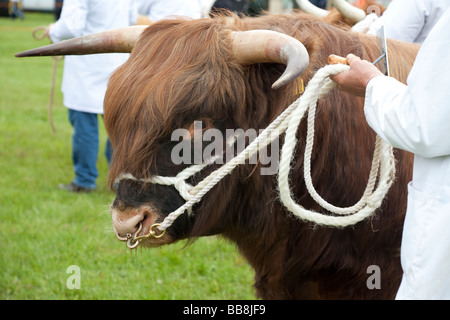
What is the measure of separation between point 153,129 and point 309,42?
775mm

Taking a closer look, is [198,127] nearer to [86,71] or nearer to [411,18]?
[411,18]

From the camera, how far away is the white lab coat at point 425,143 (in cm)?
178

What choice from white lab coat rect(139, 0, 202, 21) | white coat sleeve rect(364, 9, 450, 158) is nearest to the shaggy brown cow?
white coat sleeve rect(364, 9, 450, 158)

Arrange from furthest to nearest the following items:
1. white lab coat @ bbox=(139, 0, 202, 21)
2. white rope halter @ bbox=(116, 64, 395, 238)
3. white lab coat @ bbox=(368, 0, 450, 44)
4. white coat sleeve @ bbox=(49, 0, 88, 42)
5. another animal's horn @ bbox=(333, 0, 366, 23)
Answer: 1. white lab coat @ bbox=(139, 0, 202, 21)
2. white coat sleeve @ bbox=(49, 0, 88, 42)
3. another animal's horn @ bbox=(333, 0, 366, 23)
4. white lab coat @ bbox=(368, 0, 450, 44)
5. white rope halter @ bbox=(116, 64, 395, 238)

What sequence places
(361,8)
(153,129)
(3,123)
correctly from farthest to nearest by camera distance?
(3,123) → (361,8) → (153,129)

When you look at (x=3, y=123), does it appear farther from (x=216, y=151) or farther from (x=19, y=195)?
(x=216, y=151)

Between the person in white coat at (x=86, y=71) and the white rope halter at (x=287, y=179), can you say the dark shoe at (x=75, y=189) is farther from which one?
the white rope halter at (x=287, y=179)

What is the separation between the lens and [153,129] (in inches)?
96.6

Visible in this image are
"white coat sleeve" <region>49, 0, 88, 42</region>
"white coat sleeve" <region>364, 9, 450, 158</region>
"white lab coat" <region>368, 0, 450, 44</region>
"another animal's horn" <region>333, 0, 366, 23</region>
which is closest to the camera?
"white coat sleeve" <region>364, 9, 450, 158</region>

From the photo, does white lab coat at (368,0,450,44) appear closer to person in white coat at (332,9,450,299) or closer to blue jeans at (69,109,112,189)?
person in white coat at (332,9,450,299)

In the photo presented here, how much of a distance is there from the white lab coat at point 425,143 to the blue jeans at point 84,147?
201 inches

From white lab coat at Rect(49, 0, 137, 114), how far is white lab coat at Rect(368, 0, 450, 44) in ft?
11.6

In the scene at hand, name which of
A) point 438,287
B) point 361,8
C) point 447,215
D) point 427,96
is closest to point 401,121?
point 427,96

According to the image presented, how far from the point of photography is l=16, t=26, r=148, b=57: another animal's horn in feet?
9.75
